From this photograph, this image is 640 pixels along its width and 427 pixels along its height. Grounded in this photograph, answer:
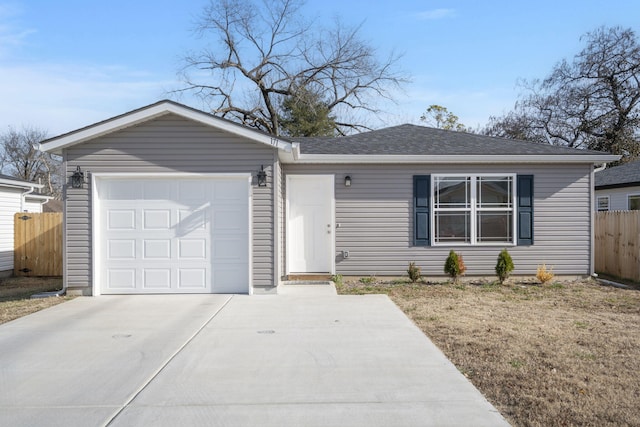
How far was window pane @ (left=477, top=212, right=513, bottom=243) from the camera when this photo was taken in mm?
10664

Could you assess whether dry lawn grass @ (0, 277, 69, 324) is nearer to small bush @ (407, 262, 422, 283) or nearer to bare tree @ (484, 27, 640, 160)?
small bush @ (407, 262, 422, 283)

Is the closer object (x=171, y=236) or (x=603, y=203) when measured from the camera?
(x=171, y=236)

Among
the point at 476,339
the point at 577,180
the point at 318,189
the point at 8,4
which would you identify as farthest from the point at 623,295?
the point at 8,4

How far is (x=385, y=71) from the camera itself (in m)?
26.1

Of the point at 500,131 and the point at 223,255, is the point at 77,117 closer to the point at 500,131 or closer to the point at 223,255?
the point at 223,255

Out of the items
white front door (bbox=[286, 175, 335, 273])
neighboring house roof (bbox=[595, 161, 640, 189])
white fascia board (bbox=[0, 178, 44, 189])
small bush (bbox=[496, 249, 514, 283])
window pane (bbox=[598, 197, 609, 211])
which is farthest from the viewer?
window pane (bbox=[598, 197, 609, 211])

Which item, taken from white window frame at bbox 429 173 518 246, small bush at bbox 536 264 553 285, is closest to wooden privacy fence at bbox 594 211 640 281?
small bush at bbox 536 264 553 285

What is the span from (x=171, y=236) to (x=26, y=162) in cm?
3255

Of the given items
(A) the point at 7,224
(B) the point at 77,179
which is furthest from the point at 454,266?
(A) the point at 7,224

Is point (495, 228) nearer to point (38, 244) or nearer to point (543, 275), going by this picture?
point (543, 275)

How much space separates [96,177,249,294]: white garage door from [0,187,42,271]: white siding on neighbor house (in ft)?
18.4

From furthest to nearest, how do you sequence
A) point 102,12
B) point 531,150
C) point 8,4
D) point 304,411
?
point 102,12 → point 531,150 → point 8,4 → point 304,411

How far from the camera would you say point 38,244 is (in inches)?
515

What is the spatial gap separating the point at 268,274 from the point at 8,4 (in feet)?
24.2
